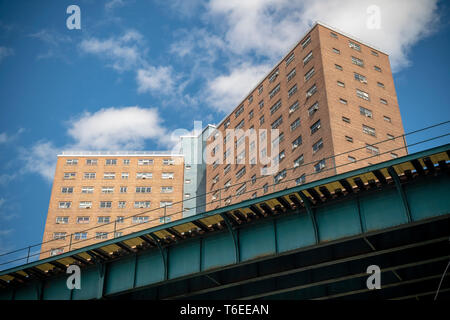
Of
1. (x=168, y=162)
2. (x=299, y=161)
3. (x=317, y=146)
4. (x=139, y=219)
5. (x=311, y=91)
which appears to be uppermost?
(x=168, y=162)

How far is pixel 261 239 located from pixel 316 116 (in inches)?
1571

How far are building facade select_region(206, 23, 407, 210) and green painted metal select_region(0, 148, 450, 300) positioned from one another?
29.4 metres

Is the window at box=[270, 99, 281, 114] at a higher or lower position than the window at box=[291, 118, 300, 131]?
higher

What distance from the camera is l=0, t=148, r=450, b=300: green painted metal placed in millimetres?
25156

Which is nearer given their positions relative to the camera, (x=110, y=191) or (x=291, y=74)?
(x=291, y=74)

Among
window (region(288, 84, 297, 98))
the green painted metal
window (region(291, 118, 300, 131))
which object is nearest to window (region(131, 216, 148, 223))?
window (region(288, 84, 297, 98))

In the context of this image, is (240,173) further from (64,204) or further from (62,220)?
(64,204)

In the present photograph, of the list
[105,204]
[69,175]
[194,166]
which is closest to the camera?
[105,204]

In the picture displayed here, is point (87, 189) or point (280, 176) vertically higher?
point (87, 189)

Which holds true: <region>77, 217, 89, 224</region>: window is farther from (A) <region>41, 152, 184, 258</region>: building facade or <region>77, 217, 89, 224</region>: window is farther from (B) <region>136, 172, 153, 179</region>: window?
(B) <region>136, 172, 153, 179</region>: window

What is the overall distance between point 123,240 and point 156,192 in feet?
255

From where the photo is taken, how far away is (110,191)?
108 m

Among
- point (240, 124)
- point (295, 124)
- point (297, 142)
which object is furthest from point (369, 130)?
point (240, 124)
